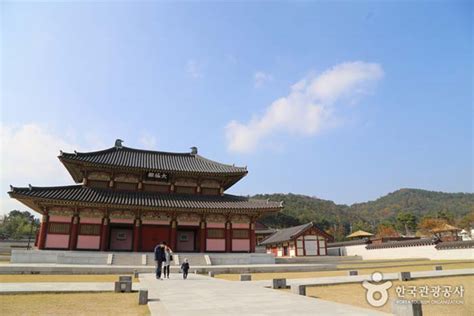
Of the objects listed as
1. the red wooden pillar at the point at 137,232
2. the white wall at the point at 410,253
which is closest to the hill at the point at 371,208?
the white wall at the point at 410,253

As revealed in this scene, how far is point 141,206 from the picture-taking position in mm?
26625

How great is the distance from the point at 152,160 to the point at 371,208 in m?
163

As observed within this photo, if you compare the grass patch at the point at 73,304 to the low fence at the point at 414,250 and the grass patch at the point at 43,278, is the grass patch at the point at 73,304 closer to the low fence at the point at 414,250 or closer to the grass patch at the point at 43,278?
the grass patch at the point at 43,278

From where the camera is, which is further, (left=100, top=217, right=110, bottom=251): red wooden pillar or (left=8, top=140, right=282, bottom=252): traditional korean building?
(left=100, top=217, right=110, bottom=251): red wooden pillar

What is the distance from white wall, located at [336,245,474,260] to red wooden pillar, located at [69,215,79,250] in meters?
37.1

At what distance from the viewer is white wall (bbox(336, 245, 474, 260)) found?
34.2 m

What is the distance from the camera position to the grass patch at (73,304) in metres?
8.16

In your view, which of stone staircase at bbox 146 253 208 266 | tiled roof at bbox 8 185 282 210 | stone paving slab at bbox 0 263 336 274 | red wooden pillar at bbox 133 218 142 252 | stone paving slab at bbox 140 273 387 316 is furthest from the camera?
red wooden pillar at bbox 133 218 142 252

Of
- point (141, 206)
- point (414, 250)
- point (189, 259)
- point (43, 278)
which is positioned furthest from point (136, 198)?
point (414, 250)

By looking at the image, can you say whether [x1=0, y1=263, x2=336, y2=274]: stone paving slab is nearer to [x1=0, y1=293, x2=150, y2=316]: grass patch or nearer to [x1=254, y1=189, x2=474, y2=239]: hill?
[x1=0, y1=293, x2=150, y2=316]: grass patch

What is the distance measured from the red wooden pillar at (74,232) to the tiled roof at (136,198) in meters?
1.95

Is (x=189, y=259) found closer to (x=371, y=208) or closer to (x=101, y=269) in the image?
(x=101, y=269)

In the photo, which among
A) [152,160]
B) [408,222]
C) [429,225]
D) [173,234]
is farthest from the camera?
[408,222]

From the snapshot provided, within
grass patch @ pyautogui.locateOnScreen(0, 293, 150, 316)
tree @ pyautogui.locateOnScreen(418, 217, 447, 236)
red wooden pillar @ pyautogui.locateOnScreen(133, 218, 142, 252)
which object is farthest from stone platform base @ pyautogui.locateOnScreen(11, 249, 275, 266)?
tree @ pyautogui.locateOnScreen(418, 217, 447, 236)
